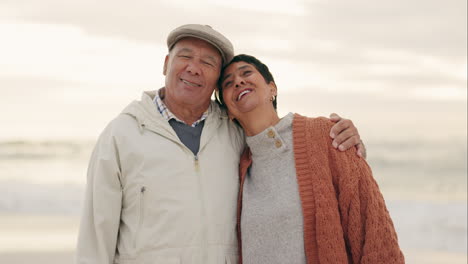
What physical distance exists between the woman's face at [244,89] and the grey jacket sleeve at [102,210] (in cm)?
65

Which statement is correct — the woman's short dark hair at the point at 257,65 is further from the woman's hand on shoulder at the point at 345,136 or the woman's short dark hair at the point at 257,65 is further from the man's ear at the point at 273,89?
the woman's hand on shoulder at the point at 345,136

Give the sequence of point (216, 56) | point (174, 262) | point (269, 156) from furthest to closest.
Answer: point (216, 56) < point (269, 156) < point (174, 262)

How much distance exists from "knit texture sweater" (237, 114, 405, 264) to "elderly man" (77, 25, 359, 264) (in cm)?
14

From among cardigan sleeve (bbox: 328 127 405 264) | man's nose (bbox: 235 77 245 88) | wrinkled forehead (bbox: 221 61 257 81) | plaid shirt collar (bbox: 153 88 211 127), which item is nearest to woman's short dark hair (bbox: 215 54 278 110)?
wrinkled forehead (bbox: 221 61 257 81)

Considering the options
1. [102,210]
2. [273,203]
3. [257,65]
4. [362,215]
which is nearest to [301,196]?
[273,203]

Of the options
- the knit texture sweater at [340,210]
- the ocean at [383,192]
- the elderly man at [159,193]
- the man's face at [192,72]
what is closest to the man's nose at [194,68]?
the man's face at [192,72]

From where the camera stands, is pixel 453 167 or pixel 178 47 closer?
pixel 178 47

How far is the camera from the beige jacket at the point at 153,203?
2.71 metres

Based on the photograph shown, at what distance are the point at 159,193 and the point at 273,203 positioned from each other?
0.55 m

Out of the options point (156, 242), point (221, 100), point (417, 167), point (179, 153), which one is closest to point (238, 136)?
Answer: point (221, 100)

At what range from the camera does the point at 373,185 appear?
2711 mm

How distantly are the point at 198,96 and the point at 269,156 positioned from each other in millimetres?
501

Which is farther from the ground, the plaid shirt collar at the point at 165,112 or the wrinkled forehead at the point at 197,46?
the wrinkled forehead at the point at 197,46

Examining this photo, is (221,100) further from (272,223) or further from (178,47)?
(272,223)
